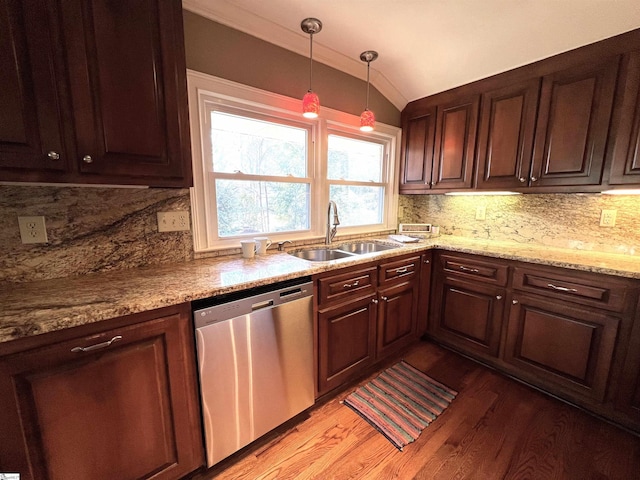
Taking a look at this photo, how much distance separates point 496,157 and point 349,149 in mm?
1212

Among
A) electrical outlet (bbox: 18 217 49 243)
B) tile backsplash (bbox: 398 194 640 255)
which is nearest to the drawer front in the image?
tile backsplash (bbox: 398 194 640 255)

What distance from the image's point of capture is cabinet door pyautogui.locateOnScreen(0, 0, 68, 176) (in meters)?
0.84

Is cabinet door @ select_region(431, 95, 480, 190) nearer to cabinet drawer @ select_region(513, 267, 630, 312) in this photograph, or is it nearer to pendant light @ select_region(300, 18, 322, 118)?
cabinet drawer @ select_region(513, 267, 630, 312)

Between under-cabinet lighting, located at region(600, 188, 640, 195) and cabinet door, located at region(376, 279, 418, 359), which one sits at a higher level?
under-cabinet lighting, located at region(600, 188, 640, 195)

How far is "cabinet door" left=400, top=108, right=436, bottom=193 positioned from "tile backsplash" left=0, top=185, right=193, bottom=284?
2101 mm

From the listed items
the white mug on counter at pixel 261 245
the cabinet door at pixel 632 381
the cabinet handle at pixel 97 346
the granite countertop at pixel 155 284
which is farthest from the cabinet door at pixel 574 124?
the cabinet handle at pixel 97 346

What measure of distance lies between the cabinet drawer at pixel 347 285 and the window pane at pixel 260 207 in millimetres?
686

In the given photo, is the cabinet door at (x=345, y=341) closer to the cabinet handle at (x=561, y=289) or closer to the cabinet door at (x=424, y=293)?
the cabinet door at (x=424, y=293)

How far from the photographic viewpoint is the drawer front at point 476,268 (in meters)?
1.90

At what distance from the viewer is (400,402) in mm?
1721

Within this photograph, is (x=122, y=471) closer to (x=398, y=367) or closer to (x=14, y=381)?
(x=14, y=381)

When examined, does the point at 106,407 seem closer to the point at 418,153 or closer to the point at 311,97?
the point at 311,97

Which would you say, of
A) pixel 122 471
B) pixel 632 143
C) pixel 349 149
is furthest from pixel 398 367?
pixel 632 143

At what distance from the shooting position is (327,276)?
155 cm
